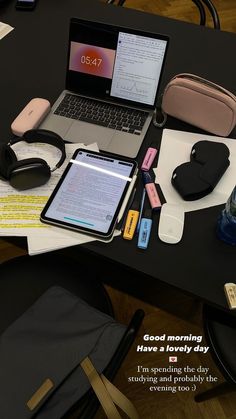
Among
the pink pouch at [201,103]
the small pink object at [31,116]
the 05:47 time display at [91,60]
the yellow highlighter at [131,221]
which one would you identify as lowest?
the yellow highlighter at [131,221]

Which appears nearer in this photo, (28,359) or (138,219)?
(28,359)

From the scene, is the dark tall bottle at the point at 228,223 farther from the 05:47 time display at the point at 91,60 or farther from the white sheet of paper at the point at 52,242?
the 05:47 time display at the point at 91,60

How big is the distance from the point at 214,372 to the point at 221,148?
34.1 inches

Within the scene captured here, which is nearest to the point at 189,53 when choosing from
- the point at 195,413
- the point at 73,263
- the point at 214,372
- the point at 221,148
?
the point at 221,148

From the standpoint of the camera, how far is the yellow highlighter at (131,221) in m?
0.85

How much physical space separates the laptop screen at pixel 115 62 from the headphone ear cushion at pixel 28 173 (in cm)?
35

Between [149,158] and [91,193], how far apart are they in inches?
7.9

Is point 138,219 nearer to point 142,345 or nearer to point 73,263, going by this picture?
point 73,263

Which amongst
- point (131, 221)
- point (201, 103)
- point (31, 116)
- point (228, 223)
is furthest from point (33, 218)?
point (201, 103)

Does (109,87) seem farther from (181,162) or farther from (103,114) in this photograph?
(181,162)

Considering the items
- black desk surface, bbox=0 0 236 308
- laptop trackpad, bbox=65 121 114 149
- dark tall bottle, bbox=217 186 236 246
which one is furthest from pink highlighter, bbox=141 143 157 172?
dark tall bottle, bbox=217 186 236 246

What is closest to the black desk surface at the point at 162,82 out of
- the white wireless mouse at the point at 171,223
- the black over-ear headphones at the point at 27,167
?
the white wireless mouse at the point at 171,223

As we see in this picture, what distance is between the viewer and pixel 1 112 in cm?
109

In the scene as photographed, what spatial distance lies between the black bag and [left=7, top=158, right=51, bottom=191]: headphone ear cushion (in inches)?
12.6
